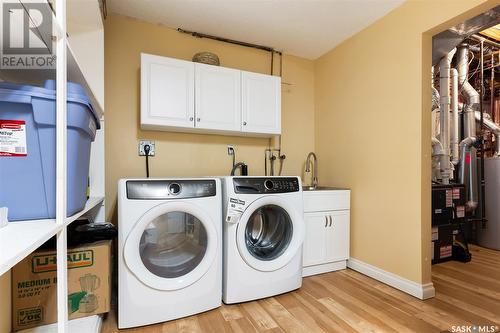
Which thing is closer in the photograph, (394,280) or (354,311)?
(354,311)

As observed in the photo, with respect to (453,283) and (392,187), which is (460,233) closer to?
(453,283)

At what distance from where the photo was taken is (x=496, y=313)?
1659mm

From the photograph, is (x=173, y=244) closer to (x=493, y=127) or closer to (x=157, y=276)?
(x=157, y=276)

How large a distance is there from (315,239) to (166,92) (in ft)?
5.94

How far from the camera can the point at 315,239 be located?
7.57ft

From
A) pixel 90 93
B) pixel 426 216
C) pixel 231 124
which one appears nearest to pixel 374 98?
pixel 426 216

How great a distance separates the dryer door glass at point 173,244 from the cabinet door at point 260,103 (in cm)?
107

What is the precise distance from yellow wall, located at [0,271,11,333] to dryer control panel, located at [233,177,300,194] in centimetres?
125

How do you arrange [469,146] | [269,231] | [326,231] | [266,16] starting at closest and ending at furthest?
1. [269,231]
2. [266,16]
3. [326,231]
4. [469,146]

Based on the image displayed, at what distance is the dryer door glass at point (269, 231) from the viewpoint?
196 centimetres

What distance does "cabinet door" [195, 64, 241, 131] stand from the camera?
2203 mm

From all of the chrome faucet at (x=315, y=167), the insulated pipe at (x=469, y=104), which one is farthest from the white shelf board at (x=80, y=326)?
the insulated pipe at (x=469, y=104)

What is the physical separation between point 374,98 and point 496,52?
2341 mm

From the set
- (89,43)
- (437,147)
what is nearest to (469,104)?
(437,147)
